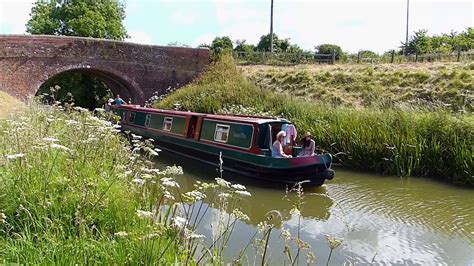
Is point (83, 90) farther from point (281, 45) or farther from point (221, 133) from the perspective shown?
point (221, 133)

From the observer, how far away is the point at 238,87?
51.8 ft

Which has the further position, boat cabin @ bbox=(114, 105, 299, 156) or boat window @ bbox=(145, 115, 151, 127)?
boat window @ bbox=(145, 115, 151, 127)

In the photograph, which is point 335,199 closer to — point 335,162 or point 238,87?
point 335,162

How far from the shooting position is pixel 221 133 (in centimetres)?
920

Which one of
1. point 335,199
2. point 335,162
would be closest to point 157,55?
point 335,162

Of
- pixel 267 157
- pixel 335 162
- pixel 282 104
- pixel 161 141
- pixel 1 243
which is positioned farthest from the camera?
pixel 282 104

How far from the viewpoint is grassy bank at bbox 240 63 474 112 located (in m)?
13.5

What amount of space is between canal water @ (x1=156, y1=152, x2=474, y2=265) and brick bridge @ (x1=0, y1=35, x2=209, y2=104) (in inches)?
481

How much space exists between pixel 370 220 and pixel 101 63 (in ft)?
53.4

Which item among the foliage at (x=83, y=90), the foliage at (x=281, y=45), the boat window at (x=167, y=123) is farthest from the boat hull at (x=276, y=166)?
the foliage at (x=281, y=45)

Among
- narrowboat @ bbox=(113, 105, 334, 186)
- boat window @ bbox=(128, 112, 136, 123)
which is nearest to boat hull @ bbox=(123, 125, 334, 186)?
narrowboat @ bbox=(113, 105, 334, 186)

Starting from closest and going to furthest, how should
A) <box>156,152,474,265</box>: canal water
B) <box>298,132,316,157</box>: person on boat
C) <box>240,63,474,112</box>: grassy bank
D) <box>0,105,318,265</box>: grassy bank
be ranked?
<box>0,105,318,265</box>: grassy bank
<box>156,152,474,265</box>: canal water
<box>298,132,316,157</box>: person on boat
<box>240,63,474,112</box>: grassy bank

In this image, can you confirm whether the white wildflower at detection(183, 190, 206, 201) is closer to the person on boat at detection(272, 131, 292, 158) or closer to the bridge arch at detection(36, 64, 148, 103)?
the person on boat at detection(272, 131, 292, 158)

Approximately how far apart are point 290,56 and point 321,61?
169cm
